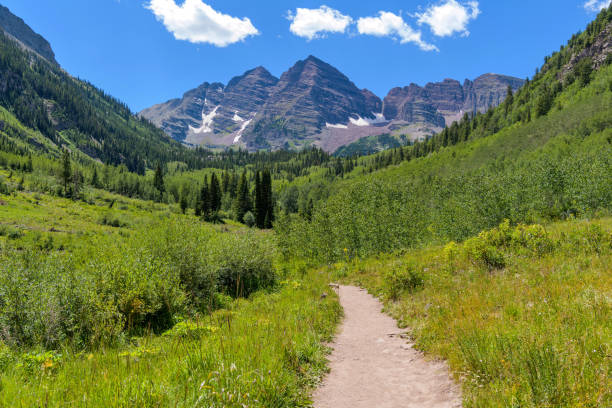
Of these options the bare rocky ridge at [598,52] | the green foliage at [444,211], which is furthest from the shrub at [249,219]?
the bare rocky ridge at [598,52]

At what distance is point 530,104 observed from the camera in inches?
6344

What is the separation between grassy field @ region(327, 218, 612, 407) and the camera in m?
4.04

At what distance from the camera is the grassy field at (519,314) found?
4039mm

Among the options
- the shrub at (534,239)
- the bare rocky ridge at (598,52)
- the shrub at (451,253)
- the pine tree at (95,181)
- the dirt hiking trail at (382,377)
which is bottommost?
the dirt hiking trail at (382,377)

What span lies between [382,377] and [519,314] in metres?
3.59

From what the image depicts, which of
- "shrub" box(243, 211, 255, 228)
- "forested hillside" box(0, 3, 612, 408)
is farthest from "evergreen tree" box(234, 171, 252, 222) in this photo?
"forested hillside" box(0, 3, 612, 408)

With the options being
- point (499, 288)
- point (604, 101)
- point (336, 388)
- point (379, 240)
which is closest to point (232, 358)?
point (336, 388)

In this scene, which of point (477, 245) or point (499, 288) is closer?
point (499, 288)

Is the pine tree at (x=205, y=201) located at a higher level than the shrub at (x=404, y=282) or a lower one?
higher

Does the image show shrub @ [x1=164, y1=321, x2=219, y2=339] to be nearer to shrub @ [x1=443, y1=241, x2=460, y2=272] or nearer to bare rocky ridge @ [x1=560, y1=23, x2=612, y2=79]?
shrub @ [x1=443, y1=241, x2=460, y2=272]

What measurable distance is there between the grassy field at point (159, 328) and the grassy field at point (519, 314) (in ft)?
10.1

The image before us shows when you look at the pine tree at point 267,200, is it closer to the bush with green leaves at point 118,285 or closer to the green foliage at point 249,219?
the green foliage at point 249,219

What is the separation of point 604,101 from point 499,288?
449ft

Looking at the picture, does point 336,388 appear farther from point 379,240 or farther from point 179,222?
point 379,240
